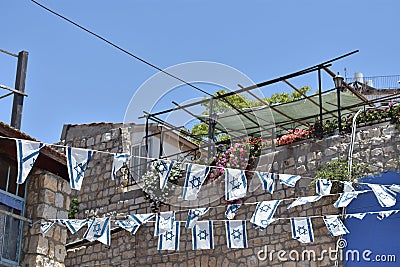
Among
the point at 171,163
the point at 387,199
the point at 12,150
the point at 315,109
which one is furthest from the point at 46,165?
the point at 315,109

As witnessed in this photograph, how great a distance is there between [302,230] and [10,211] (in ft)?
12.3

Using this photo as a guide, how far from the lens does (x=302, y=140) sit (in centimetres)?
1055

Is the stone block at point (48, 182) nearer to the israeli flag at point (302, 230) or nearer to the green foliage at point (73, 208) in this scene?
the israeli flag at point (302, 230)

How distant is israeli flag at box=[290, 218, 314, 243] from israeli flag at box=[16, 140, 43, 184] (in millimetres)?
3573

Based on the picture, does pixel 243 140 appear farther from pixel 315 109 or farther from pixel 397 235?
pixel 397 235

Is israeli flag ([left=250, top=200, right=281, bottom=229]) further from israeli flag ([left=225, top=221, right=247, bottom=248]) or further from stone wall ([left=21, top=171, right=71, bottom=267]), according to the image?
stone wall ([left=21, top=171, right=71, bottom=267])

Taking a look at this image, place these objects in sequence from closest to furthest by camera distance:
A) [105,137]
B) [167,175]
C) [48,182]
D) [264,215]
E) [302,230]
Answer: [48,182], [167,175], [264,215], [302,230], [105,137]

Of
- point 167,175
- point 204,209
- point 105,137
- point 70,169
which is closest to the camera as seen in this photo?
point 70,169

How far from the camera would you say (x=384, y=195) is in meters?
7.92

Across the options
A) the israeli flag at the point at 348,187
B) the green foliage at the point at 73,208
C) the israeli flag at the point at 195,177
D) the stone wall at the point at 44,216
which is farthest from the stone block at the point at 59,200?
the green foliage at the point at 73,208

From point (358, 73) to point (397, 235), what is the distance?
15.3m

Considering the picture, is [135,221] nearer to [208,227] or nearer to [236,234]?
[208,227]

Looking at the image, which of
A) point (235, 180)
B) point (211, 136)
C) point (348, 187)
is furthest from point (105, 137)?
point (348, 187)

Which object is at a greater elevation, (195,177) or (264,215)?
(195,177)
